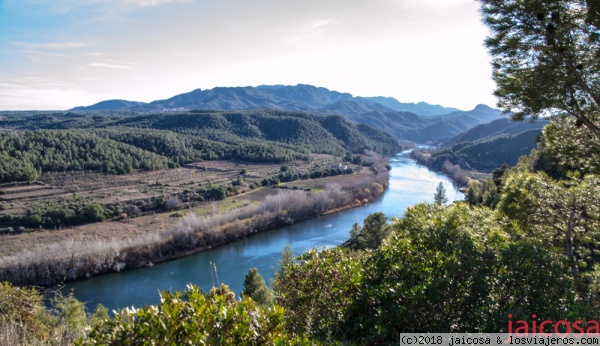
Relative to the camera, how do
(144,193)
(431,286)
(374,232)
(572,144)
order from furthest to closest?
(144,193), (374,232), (572,144), (431,286)

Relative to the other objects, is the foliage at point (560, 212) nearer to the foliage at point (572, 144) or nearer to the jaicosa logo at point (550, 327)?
the foliage at point (572, 144)

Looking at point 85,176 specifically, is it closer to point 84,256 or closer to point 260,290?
point 84,256

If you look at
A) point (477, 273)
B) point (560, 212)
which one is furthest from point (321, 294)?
point (560, 212)

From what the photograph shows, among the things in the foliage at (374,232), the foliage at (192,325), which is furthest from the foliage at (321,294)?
the foliage at (374,232)

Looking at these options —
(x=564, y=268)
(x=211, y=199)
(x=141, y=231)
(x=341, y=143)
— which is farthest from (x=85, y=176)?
(x=341, y=143)

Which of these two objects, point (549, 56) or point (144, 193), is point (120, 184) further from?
point (549, 56)

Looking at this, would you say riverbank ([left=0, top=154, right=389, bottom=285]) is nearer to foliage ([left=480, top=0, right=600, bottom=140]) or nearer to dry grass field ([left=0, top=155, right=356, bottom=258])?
dry grass field ([left=0, top=155, right=356, bottom=258])
